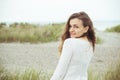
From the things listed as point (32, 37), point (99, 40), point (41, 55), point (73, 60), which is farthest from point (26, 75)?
point (73, 60)

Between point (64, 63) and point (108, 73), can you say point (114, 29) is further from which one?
point (64, 63)

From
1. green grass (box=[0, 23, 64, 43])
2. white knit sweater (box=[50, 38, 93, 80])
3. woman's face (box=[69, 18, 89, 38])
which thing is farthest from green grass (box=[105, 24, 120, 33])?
white knit sweater (box=[50, 38, 93, 80])

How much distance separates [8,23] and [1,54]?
0.24 metres

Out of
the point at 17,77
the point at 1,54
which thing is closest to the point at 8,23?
the point at 1,54

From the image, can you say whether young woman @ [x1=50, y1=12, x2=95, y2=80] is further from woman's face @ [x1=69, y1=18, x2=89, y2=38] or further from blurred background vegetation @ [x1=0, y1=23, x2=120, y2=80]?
blurred background vegetation @ [x1=0, y1=23, x2=120, y2=80]

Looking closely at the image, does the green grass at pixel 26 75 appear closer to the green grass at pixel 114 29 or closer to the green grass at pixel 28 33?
the green grass at pixel 28 33

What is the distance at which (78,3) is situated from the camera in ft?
7.33

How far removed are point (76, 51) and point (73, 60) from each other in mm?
50

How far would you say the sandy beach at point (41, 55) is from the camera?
2.26 metres

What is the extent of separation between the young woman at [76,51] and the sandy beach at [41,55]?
1.47ft

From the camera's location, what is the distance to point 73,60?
162 cm

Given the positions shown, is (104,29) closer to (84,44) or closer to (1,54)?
(84,44)

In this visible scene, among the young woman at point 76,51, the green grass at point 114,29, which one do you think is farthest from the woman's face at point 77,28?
the green grass at point 114,29

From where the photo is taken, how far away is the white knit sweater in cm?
160
